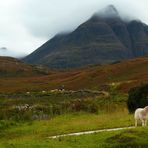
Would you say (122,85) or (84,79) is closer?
(122,85)

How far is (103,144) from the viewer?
22.6m

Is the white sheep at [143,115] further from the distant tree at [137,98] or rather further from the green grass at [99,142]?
the distant tree at [137,98]

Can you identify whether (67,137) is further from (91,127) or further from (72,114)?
(72,114)

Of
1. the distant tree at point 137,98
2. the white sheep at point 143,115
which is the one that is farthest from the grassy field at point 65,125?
the distant tree at point 137,98

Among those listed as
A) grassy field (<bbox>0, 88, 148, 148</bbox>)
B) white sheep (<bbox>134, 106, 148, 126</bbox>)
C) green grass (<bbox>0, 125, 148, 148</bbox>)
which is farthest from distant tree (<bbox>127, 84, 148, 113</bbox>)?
green grass (<bbox>0, 125, 148, 148</bbox>)

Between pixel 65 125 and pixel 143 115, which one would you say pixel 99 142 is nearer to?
pixel 143 115

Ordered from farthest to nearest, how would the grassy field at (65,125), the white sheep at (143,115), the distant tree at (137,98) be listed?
1. the distant tree at (137,98)
2. the white sheep at (143,115)
3. the grassy field at (65,125)

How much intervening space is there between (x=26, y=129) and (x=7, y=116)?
22.1 ft

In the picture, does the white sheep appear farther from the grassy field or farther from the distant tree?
the distant tree

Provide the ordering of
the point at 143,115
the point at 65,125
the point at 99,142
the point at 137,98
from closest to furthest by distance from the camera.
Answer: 1. the point at 99,142
2. the point at 143,115
3. the point at 65,125
4. the point at 137,98

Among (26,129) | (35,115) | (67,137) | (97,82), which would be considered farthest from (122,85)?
(67,137)

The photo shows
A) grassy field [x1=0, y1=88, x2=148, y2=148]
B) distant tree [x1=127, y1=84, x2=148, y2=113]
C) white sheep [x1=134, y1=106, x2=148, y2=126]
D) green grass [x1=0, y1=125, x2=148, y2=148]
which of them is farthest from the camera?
distant tree [x1=127, y1=84, x2=148, y2=113]

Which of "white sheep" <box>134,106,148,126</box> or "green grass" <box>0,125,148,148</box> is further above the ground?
"white sheep" <box>134,106,148,126</box>

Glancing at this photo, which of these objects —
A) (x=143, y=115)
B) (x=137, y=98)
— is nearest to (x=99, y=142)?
(x=143, y=115)
